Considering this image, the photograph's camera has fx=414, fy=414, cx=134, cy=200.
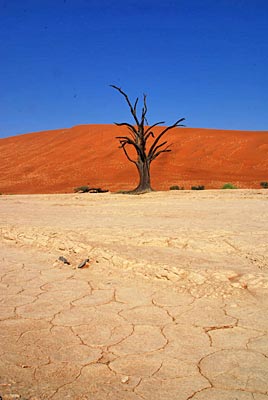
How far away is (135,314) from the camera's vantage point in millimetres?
3111

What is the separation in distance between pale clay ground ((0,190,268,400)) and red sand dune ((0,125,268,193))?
1391cm

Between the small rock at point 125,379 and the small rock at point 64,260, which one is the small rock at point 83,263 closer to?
the small rock at point 64,260

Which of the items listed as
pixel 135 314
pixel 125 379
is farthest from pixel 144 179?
pixel 125 379

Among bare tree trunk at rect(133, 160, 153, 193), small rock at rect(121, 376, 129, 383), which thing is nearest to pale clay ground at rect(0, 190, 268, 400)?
small rock at rect(121, 376, 129, 383)

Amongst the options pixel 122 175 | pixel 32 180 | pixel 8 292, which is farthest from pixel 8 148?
pixel 8 292

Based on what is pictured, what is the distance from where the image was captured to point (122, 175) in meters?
23.7

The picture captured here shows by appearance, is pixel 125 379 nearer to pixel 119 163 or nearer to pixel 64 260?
pixel 64 260

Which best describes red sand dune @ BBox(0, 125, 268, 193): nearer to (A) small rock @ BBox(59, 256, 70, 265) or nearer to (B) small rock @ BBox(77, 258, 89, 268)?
(A) small rock @ BBox(59, 256, 70, 265)

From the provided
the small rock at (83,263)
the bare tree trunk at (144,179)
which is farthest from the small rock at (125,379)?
the bare tree trunk at (144,179)

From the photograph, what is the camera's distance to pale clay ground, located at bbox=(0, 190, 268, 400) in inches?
86.4

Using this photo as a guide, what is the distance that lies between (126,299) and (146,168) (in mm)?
11726

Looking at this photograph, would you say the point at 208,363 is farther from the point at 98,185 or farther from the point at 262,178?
the point at 262,178

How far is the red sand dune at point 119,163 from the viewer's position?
2144cm

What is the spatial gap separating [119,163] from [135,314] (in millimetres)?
24659
